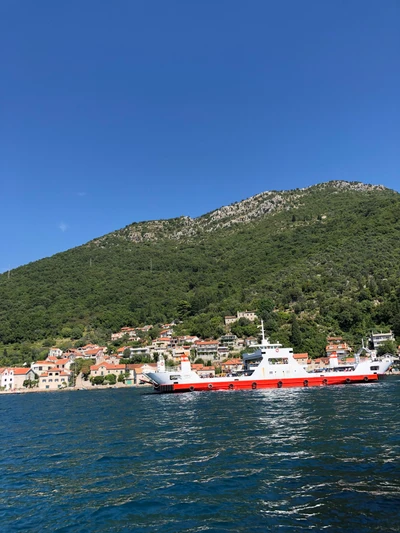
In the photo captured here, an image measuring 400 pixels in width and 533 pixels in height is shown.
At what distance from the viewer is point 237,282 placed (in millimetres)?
143625

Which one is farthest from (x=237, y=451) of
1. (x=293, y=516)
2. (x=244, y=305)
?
(x=244, y=305)

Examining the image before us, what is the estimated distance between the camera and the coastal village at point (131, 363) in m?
85.7

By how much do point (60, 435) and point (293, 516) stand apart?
17219mm

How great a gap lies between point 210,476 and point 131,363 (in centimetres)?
8592

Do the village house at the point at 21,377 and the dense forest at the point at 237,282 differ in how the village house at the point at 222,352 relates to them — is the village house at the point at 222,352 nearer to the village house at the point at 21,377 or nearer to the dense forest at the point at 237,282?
the dense forest at the point at 237,282

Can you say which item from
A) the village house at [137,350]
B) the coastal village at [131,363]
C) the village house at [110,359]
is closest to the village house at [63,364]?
the coastal village at [131,363]

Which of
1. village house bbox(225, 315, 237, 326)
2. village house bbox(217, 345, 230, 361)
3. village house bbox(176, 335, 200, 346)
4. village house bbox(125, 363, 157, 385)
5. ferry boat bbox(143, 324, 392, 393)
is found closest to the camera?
ferry boat bbox(143, 324, 392, 393)

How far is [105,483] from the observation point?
42.1 ft

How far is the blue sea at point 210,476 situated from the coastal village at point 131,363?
5650 cm

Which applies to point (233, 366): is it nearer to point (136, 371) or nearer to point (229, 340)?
point (229, 340)

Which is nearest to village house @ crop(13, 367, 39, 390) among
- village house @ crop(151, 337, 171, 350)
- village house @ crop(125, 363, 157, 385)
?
village house @ crop(125, 363, 157, 385)

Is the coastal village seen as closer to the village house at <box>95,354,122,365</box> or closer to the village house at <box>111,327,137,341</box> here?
the village house at <box>95,354,122,365</box>

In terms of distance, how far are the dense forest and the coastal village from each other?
5.82 metres

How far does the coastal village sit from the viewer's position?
3374 inches
